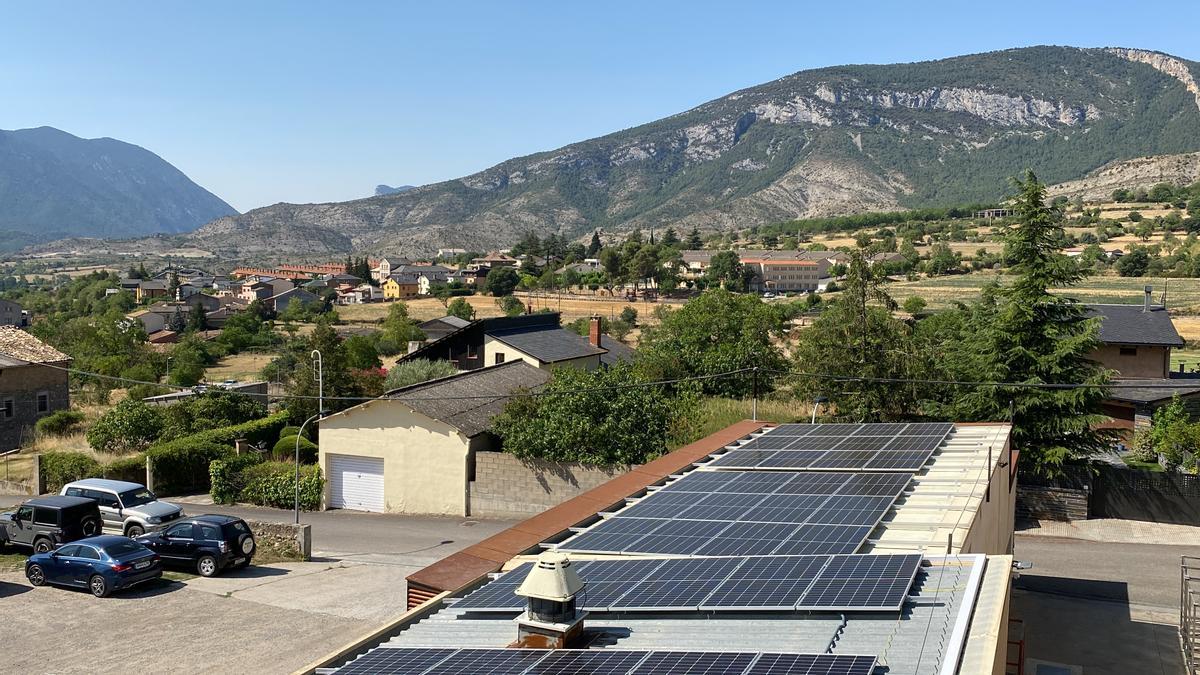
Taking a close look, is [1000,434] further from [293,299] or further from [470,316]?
[293,299]

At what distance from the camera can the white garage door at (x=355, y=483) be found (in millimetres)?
30500

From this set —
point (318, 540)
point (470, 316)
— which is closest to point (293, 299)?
point (470, 316)

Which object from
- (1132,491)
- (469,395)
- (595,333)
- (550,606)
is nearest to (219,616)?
(550,606)

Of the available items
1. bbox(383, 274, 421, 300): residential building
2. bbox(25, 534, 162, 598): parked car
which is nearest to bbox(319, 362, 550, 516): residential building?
bbox(25, 534, 162, 598): parked car

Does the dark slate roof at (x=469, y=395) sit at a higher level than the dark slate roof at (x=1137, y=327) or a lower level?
lower

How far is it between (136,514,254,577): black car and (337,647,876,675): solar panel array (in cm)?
1525

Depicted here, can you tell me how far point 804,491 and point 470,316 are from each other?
295 ft

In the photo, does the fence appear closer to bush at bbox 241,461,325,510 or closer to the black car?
the black car

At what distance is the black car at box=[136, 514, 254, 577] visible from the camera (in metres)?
22.0

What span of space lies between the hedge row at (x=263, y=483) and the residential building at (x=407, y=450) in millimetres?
517

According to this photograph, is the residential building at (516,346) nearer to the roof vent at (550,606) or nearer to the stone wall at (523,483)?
the stone wall at (523,483)

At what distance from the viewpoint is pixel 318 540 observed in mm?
26688

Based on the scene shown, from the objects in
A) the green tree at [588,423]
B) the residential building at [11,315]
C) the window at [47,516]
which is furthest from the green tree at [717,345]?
the residential building at [11,315]

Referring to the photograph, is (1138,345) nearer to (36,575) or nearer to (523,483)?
(523,483)
